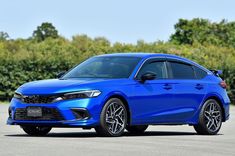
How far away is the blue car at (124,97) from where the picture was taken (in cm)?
1351

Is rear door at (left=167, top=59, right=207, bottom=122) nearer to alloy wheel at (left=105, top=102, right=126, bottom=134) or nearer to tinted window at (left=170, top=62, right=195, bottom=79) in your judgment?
tinted window at (left=170, top=62, right=195, bottom=79)

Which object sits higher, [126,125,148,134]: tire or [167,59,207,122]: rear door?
[167,59,207,122]: rear door

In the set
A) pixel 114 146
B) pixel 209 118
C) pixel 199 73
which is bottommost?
pixel 209 118

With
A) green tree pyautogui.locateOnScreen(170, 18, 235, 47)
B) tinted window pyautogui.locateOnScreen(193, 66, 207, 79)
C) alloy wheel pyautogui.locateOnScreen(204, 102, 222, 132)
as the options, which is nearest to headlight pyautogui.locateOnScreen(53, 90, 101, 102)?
alloy wheel pyautogui.locateOnScreen(204, 102, 222, 132)

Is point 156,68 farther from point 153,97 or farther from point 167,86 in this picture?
point 153,97

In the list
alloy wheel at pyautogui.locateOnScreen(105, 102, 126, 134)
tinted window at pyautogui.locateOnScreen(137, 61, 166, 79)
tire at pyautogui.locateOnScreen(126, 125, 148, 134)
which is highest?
tinted window at pyautogui.locateOnScreen(137, 61, 166, 79)

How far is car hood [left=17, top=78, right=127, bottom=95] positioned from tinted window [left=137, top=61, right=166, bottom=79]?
102 cm

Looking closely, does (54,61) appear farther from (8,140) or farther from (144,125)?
(8,140)

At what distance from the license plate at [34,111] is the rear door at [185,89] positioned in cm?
291

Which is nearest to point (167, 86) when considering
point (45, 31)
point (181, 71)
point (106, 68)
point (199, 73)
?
point (181, 71)

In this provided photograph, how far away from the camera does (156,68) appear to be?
1534 cm

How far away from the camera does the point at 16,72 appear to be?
40.1 metres

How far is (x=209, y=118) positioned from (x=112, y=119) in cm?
284

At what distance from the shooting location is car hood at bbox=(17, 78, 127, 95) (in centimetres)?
1350
